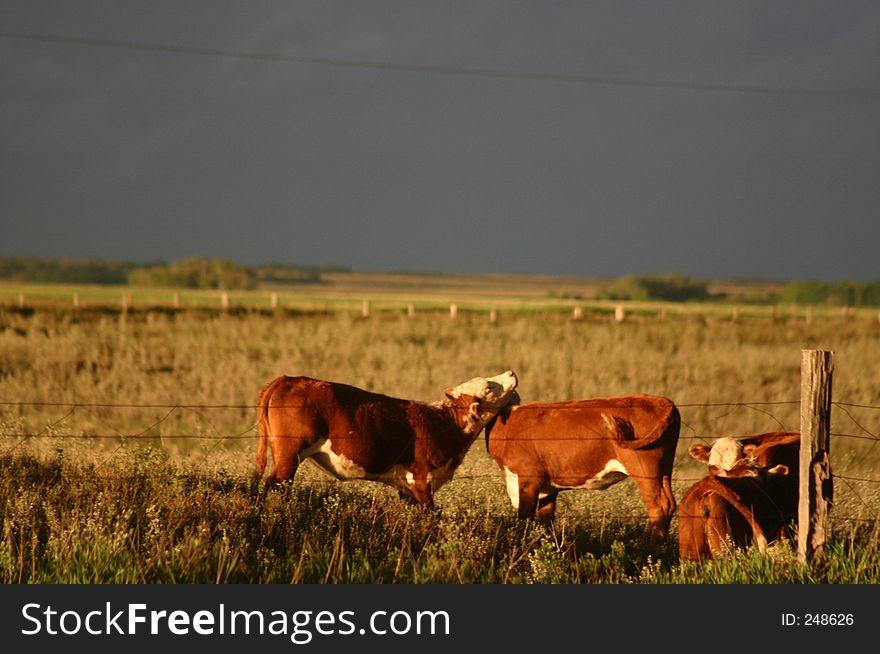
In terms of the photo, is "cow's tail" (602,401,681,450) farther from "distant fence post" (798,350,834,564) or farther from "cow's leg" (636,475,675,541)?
"distant fence post" (798,350,834,564)

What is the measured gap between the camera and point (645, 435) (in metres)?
6.11

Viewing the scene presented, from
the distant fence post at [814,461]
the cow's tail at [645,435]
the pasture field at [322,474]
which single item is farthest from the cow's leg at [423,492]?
the distant fence post at [814,461]

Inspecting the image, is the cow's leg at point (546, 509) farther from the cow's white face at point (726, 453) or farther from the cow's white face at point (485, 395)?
the cow's white face at point (726, 453)

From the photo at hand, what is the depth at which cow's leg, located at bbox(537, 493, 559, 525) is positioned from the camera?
21.1 feet

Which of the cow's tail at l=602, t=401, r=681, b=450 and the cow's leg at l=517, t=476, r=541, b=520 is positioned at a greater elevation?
the cow's tail at l=602, t=401, r=681, b=450

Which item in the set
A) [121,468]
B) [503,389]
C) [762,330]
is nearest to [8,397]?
[121,468]

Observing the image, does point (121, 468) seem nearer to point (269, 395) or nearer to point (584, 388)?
point (269, 395)

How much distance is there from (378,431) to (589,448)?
1.50 m

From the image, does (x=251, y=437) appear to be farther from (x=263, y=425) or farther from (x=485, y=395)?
(x=485, y=395)

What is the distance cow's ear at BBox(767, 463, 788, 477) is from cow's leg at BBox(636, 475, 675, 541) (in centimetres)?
68

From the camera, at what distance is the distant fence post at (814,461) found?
5656mm

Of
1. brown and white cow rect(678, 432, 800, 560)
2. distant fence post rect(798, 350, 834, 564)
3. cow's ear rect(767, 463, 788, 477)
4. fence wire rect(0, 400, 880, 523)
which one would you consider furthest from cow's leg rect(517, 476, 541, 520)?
distant fence post rect(798, 350, 834, 564)

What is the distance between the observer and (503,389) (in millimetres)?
6352

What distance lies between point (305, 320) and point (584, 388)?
59.7 feet
